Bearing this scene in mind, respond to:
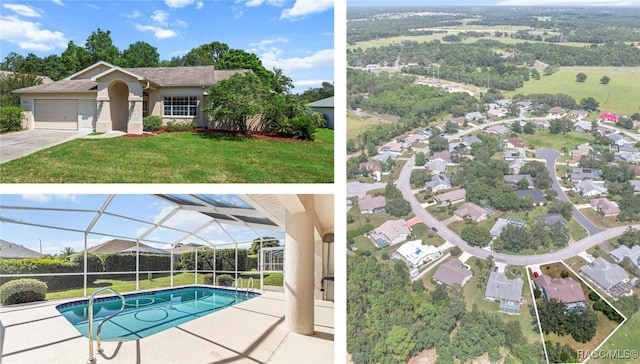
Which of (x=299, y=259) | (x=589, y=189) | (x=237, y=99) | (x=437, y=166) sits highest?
(x=237, y=99)

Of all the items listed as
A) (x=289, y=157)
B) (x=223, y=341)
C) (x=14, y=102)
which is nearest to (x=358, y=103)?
(x=289, y=157)

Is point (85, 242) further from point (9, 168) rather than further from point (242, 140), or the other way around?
point (242, 140)

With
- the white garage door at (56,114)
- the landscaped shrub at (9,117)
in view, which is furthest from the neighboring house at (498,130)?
the landscaped shrub at (9,117)

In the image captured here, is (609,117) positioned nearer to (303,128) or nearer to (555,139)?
(555,139)

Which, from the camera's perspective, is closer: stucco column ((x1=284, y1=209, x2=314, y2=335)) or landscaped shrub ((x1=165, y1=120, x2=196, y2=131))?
stucco column ((x1=284, y1=209, x2=314, y2=335))

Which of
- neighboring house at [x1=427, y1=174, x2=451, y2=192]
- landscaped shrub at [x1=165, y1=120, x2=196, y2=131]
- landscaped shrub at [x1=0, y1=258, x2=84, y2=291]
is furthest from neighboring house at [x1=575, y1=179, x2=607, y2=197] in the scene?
landscaped shrub at [x1=0, y1=258, x2=84, y2=291]

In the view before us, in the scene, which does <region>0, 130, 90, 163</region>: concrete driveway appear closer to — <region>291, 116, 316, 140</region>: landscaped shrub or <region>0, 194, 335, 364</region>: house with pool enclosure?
<region>0, 194, 335, 364</region>: house with pool enclosure

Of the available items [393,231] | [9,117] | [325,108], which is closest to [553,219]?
[393,231]
